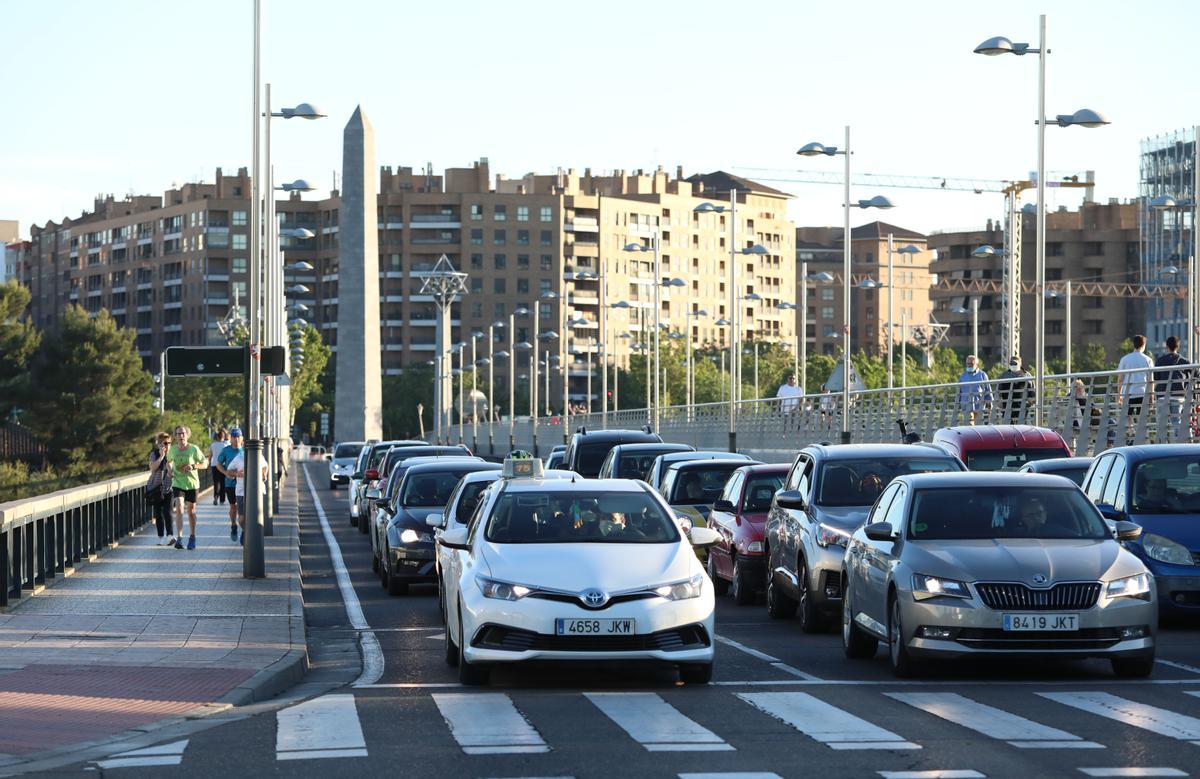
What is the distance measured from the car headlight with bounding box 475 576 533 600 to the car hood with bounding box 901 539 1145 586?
256cm

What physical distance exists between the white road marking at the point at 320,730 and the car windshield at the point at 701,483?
445 inches

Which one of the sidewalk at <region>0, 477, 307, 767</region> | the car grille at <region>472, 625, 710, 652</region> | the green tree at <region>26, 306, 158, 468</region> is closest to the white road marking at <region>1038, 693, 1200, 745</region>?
the car grille at <region>472, 625, 710, 652</region>

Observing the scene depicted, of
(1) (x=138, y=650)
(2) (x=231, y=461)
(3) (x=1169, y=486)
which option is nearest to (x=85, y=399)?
(2) (x=231, y=461)

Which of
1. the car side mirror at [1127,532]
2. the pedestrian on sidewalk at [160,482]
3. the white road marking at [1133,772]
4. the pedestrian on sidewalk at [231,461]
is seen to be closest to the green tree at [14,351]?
the pedestrian on sidewalk at [231,461]

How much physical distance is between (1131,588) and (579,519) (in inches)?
146

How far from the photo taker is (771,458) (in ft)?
181

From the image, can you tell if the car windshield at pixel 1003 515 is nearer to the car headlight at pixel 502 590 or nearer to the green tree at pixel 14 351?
the car headlight at pixel 502 590

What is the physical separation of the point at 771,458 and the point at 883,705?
43.0m

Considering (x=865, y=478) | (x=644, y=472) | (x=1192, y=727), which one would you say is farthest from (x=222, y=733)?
(x=644, y=472)

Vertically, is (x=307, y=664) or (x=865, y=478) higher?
(x=865, y=478)

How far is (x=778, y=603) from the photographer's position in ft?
62.3

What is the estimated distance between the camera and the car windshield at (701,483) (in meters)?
24.0

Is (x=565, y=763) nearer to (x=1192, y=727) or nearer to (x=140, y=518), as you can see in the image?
(x=1192, y=727)

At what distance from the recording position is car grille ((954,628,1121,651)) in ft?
42.7
